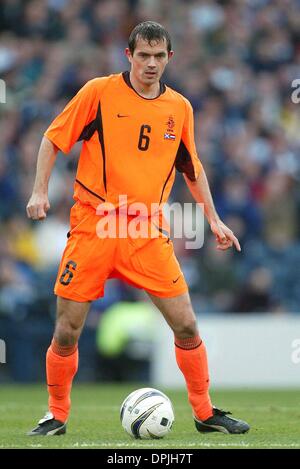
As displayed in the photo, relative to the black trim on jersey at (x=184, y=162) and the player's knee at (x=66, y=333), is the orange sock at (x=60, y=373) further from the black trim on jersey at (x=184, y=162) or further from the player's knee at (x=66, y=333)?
the black trim on jersey at (x=184, y=162)

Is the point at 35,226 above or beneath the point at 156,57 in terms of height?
beneath

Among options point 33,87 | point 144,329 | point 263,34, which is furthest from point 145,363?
point 263,34

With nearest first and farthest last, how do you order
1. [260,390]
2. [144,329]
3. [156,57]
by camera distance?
[156,57] < [260,390] < [144,329]

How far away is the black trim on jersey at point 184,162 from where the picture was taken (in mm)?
7715

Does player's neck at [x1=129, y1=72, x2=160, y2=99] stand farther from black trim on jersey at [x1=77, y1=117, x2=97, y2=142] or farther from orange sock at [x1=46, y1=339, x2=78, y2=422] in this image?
orange sock at [x1=46, y1=339, x2=78, y2=422]

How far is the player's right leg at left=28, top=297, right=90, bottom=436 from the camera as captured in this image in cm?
739

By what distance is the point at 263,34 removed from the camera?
17953 millimetres

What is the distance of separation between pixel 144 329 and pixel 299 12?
706 centimetres

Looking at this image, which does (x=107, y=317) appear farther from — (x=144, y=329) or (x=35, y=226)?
(x=35, y=226)

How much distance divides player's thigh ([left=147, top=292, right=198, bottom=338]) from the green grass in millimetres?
673

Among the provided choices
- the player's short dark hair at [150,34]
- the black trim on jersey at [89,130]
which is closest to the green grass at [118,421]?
the black trim on jersey at [89,130]

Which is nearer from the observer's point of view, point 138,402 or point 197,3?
point 138,402

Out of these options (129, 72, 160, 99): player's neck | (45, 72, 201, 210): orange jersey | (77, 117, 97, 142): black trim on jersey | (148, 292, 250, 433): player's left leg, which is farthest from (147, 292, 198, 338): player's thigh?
(129, 72, 160, 99): player's neck

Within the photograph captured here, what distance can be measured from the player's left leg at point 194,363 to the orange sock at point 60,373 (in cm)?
64
